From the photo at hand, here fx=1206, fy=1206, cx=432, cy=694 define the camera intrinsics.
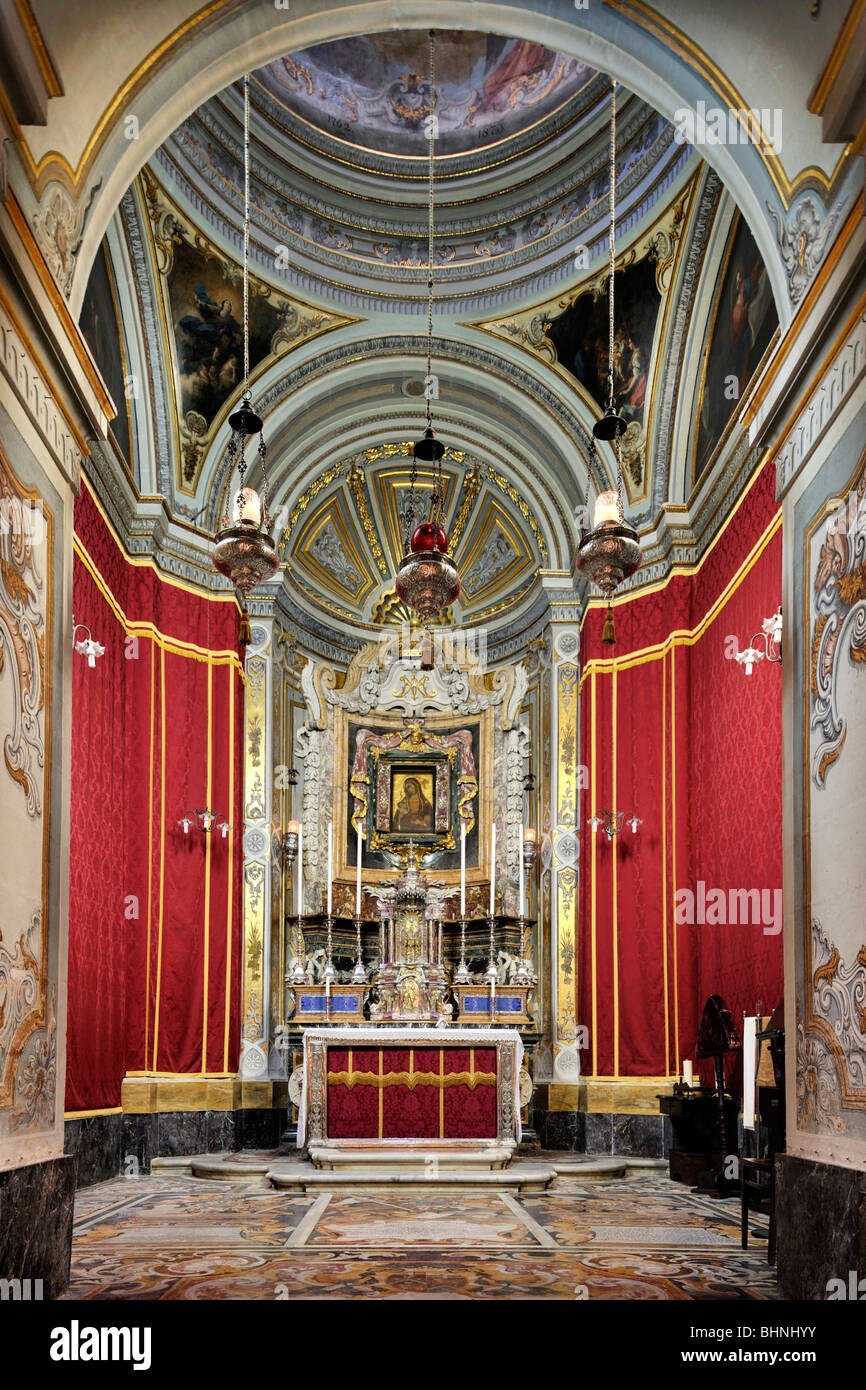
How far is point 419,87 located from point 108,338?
456 centimetres

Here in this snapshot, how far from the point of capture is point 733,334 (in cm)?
1038

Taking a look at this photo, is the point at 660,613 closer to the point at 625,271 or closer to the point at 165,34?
the point at 625,271

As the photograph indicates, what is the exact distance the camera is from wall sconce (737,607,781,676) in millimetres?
8005

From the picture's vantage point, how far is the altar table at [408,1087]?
1013 cm

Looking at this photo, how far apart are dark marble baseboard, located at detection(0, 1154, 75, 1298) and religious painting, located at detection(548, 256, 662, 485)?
358 inches

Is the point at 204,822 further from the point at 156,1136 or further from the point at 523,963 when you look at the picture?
the point at 523,963

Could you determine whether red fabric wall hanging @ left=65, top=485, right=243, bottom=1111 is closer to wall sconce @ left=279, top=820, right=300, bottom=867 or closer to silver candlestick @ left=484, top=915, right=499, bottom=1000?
wall sconce @ left=279, top=820, right=300, bottom=867

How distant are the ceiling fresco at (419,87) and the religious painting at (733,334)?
2.70m

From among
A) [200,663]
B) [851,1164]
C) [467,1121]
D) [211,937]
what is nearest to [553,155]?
[200,663]

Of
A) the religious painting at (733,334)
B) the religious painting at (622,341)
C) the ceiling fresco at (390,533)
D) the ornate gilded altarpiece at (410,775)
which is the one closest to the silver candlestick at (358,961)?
the ornate gilded altarpiece at (410,775)

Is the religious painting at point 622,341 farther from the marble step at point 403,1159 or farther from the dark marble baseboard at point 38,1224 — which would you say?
the dark marble baseboard at point 38,1224

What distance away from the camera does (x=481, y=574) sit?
15758mm

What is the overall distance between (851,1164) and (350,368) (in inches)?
414

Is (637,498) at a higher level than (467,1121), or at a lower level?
higher
